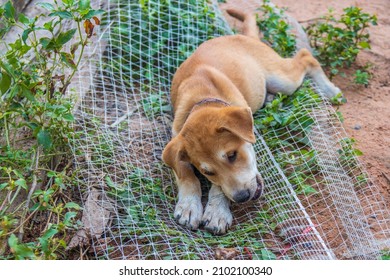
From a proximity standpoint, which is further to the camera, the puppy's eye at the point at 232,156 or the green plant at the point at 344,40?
the green plant at the point at 344,40

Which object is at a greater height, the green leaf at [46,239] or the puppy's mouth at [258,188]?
the green leaf at [46,239]

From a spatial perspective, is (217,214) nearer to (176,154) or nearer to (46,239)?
(176,154)

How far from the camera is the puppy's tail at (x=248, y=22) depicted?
781 centimetres

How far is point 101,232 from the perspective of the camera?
5129mm

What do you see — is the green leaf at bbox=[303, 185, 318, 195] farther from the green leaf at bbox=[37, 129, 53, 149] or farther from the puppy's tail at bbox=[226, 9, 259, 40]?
the puppy's tail at bbox=[226, 9, 259, 40]

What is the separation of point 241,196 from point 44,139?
1.86 metres

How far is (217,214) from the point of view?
527 centimetres

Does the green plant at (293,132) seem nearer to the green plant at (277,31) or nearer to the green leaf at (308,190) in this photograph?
the green leaf at (308,190)

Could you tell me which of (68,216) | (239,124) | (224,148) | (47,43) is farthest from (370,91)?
(68,216)

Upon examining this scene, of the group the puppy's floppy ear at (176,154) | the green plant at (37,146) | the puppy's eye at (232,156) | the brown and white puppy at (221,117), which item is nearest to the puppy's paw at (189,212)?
the brown and white puppy at (221,117)

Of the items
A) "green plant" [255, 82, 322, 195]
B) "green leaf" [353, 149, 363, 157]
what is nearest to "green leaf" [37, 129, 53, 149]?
"green plant" [255, 82, 322, 195]

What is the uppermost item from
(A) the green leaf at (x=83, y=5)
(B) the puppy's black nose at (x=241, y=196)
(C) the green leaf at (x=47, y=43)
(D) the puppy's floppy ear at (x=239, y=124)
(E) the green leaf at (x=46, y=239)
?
(A) the green leaf at (x=83, y=5)

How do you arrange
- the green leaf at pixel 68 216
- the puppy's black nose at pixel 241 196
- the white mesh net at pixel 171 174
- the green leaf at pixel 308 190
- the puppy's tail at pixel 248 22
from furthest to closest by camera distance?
the puppy's tail at pixel 248 22 → the green leaf at pixel 308 190 → the puppy's black nose at pixel 241 196 → the white mesh net at pixel 171 174 → the green leaf at pixel 68 216

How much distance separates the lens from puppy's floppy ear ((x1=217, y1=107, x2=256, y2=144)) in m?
5.03
